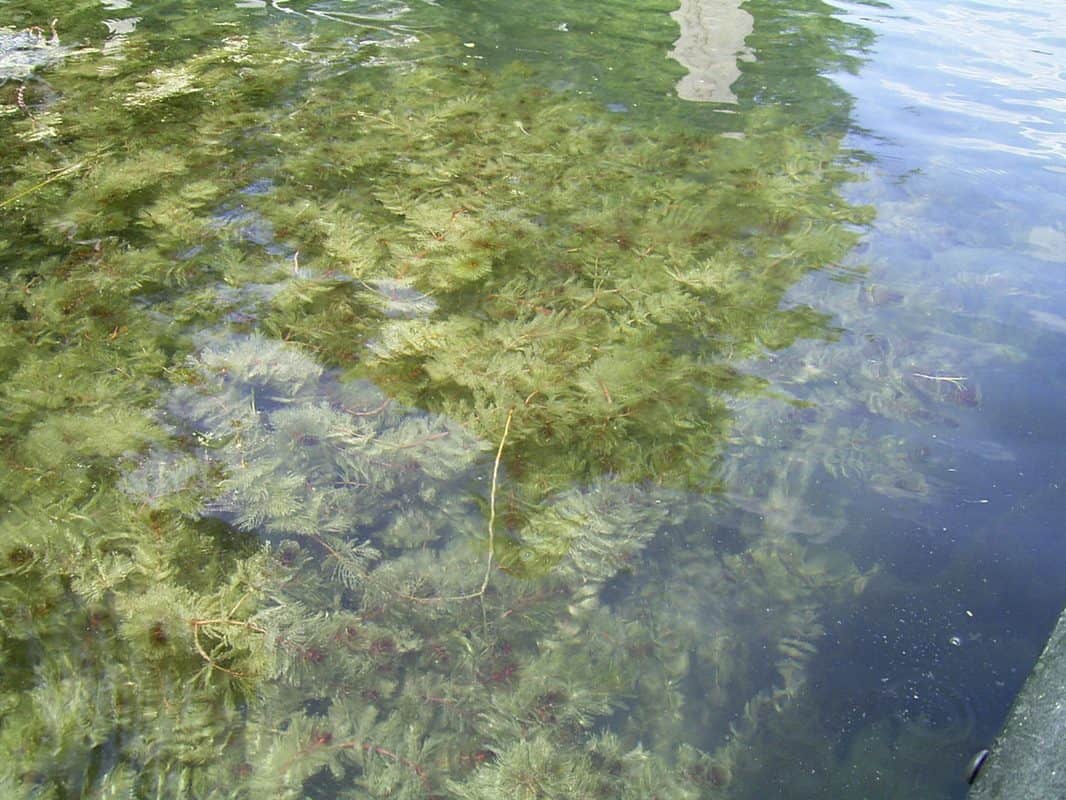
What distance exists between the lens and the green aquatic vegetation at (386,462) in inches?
66.6

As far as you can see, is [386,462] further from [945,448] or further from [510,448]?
[945,448]

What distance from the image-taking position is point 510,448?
7.75 ft

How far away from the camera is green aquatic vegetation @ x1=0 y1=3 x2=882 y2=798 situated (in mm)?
1690

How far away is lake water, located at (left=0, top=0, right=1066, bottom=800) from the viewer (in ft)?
5.65

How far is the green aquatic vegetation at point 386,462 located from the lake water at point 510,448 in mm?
11

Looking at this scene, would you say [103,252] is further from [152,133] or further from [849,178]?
[849,178]

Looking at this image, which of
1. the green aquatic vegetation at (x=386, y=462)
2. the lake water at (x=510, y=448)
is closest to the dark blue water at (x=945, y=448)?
the lake water at (x=510, y=448)

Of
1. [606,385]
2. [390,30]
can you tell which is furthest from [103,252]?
[390,30]

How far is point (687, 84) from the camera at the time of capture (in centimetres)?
512

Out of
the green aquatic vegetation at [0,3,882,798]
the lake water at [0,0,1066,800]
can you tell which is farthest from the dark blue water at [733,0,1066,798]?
the green aquatic vegetation at [0,3,882,798]

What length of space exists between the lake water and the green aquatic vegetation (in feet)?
0.04

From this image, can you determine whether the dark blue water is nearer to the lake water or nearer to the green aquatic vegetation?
the lake water

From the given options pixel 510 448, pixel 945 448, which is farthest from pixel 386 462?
pixel 945 448

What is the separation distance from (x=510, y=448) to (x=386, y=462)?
358 millimetres
